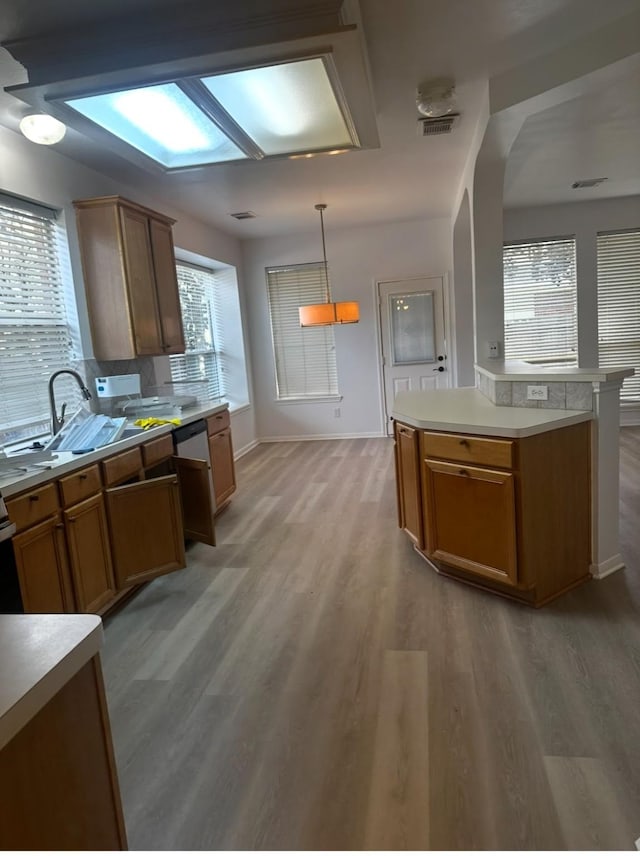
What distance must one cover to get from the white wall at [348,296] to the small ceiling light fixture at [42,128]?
397cm

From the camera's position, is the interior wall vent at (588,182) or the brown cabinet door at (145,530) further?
the interior wall vent at (588,182)

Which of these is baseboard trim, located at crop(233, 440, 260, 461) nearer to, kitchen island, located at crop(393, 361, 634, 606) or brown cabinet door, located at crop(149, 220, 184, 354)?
brown cabinet door, located at crop(149, 220, 184, 354)

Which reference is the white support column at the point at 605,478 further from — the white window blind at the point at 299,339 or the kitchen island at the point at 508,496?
the white window blind at the point at 299,339

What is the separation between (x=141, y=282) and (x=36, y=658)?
3.45 metres

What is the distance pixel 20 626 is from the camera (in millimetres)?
938

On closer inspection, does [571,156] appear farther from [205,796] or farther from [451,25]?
[205,796]

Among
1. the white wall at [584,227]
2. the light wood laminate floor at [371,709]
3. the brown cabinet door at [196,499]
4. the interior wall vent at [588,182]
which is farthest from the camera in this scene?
the white wall at [584,227]

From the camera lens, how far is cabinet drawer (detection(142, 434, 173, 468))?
328 cm

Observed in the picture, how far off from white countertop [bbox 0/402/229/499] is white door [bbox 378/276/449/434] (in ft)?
12.1

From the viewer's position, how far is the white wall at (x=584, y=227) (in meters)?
6.29

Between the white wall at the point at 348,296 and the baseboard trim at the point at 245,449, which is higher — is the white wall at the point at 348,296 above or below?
above

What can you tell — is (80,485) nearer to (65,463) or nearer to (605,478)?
(65,463)

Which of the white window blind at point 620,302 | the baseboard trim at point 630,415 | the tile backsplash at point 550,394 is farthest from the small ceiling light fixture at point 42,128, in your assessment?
the baseboard trim at point 630,415

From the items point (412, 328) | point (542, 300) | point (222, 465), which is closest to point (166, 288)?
point (222, 465)
